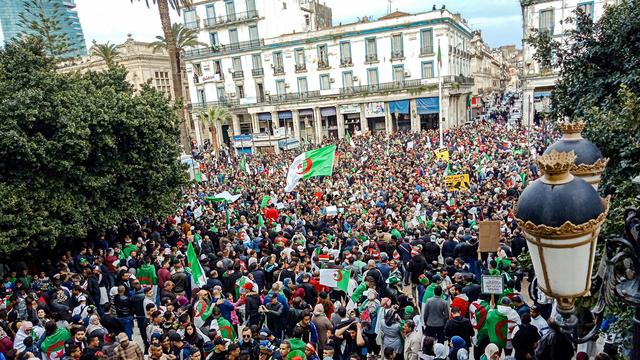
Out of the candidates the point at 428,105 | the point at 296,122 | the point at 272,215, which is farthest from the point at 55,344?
the point at 296,122

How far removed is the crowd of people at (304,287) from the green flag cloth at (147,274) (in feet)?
0.16

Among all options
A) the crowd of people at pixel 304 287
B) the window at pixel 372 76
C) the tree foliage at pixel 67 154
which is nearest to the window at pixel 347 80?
the window at pixel 372 76

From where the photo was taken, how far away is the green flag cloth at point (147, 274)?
11.0m

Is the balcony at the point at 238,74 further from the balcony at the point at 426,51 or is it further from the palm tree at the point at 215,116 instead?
the balcony at the point at 426,51

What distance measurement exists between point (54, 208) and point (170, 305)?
20.5 feet

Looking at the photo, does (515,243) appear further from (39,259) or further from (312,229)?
(39,259)

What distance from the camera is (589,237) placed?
213 centimetres

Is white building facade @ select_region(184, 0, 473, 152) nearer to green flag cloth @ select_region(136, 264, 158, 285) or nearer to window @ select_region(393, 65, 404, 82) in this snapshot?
window @ select_region(393, 65, 404, 82)

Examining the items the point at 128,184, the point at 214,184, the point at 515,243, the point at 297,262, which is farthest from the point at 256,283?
the point at 214,184

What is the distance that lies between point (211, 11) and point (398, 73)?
843 inches

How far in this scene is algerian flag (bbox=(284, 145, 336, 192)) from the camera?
58.2 feet

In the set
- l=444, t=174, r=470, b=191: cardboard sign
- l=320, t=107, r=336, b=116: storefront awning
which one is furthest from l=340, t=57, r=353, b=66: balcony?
l=444, t=174, r=470, b=191: cardboard sign

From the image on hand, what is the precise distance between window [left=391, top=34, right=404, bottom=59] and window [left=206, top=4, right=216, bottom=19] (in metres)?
19.6

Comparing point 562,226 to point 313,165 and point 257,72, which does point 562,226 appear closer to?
point 313,165
